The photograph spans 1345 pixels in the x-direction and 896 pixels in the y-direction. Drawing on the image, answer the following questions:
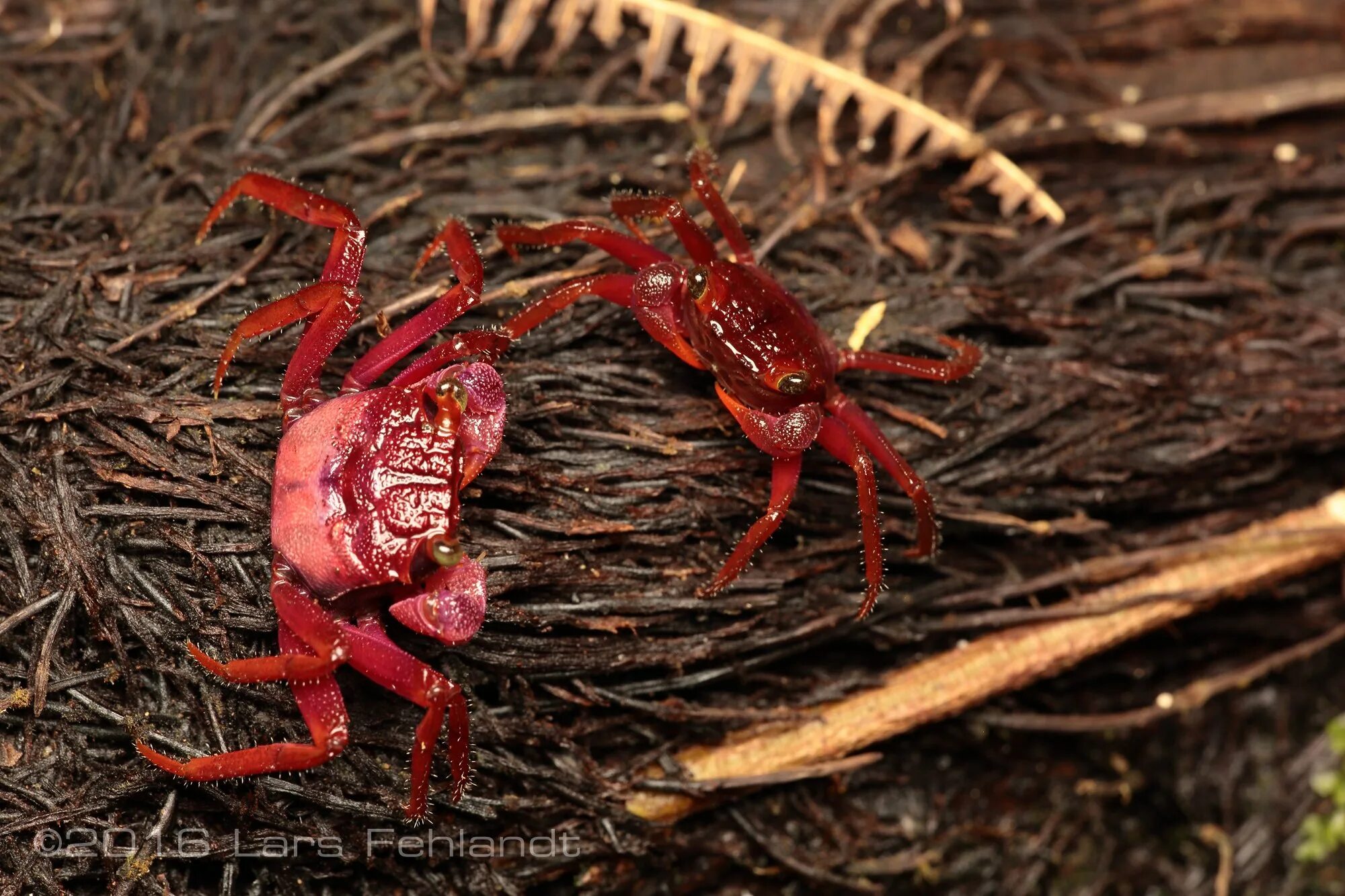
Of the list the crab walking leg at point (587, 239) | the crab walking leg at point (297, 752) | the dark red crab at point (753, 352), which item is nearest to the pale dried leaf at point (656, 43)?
the dark red crab at point (753, 352)

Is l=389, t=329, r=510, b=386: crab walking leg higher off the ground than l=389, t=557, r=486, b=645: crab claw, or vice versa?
l=389, t=329, r=510, b=386: crab walking leg

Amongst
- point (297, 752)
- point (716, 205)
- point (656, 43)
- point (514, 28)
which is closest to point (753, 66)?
point (656, 43)

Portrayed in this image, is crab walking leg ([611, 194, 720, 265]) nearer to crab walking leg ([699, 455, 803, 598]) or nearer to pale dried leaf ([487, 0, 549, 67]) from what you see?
crab walking leg ([699, 455, 803, 598])

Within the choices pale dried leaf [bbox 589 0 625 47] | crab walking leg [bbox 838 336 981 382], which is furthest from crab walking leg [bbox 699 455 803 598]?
pale dried leaf [bbox 589 0 625 47]

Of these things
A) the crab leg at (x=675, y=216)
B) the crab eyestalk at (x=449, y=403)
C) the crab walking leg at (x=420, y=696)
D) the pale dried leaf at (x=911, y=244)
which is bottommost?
the crab walking leg at (x=420, y=696)

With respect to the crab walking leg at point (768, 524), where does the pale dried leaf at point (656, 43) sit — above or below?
above

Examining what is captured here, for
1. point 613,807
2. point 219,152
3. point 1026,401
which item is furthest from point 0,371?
point 1026,401

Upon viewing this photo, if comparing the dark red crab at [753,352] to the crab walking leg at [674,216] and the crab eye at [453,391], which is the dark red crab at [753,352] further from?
the crab eye at [453,391]
